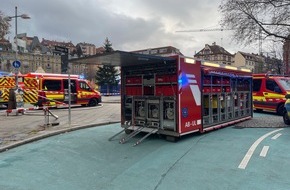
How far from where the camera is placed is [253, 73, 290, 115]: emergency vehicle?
1545 cm

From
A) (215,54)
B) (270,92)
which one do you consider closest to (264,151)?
(270,92)

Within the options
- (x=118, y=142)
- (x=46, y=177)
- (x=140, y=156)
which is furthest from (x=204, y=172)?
(x=118, y=142)

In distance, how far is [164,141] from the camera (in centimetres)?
841

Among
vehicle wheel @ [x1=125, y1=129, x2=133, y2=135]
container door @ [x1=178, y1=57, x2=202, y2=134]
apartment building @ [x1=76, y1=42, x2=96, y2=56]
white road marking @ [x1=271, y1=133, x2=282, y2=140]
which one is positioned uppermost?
apartment building @ [x1=76, y1=42, x2=96, y2=56]

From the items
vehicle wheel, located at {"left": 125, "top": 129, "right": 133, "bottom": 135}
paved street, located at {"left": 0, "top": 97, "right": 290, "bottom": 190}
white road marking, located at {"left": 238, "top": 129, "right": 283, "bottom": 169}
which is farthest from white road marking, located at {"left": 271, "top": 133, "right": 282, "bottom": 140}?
vehicle wheel, located at {"left": 125, "top": 129, "right": 133, "bottom": 135}

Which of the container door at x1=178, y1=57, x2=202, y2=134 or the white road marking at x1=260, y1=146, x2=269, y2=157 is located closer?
the white road marking at x1=260, y1=146, x2=269, y2=157

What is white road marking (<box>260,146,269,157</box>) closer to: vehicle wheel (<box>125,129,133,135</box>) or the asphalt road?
the asphalt road

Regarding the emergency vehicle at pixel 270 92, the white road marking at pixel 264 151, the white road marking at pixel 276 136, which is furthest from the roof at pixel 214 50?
the white road marking at pixel 264 151

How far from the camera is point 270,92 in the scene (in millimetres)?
15984

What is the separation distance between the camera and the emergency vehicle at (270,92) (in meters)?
15.5

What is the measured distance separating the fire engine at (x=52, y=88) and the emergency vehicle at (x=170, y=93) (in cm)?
909

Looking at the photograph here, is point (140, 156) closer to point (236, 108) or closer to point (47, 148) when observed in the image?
point (47, 148)

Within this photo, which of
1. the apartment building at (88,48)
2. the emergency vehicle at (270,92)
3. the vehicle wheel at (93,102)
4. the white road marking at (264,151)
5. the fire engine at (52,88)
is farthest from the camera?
the apartment building at (88,48)

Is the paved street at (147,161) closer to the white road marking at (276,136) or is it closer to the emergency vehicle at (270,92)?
the white road marking at (276,136)
